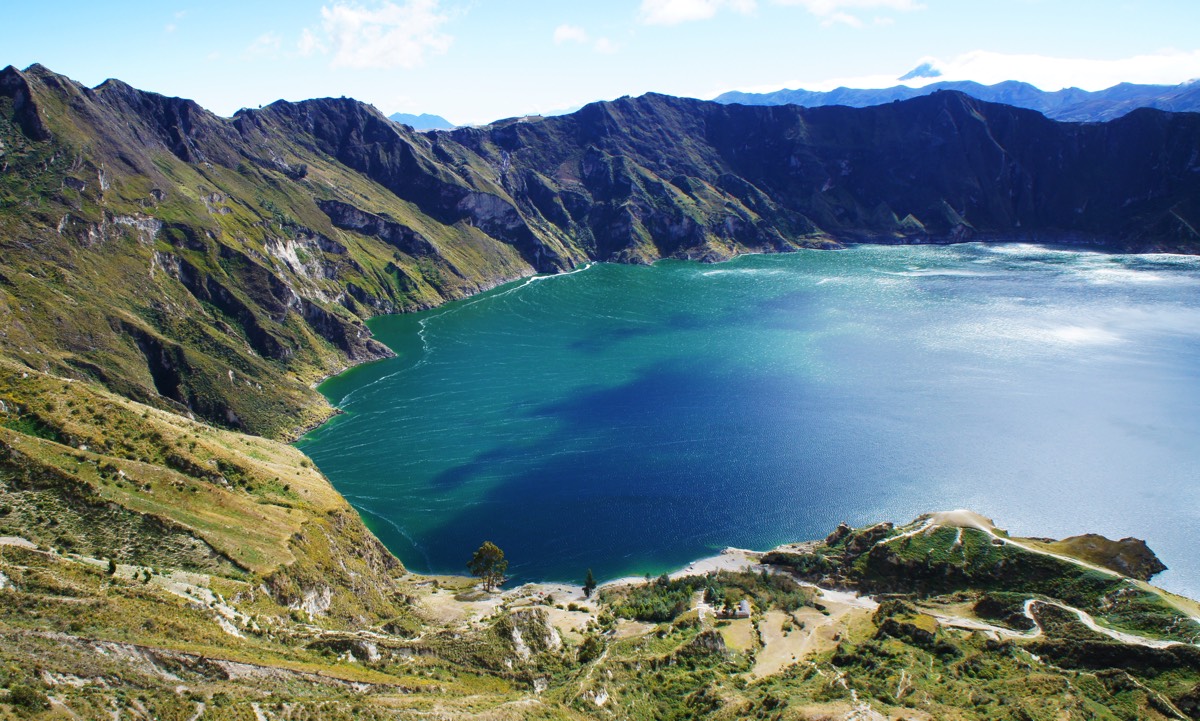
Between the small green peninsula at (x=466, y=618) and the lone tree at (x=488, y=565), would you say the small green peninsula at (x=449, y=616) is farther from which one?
the lone tree at (x=488, y=565)

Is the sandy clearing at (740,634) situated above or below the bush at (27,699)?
below

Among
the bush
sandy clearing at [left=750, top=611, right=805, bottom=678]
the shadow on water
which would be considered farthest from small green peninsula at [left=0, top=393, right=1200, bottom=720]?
the shadow on water

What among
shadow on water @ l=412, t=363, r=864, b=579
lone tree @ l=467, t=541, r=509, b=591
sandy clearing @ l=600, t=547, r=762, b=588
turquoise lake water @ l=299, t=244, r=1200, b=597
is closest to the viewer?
lone tree @ l=467, t=541, r=509, b=591

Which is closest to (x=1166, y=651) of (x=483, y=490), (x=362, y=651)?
(x=362, y=651)

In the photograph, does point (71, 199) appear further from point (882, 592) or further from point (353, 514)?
point (882, 592)

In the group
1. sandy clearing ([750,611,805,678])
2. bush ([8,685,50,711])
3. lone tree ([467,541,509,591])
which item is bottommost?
sandy clearing ([750,611,805,678])

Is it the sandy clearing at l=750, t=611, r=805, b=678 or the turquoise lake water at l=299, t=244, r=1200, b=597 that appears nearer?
the sandy clearing at l=750, t=611, r=805, b=678

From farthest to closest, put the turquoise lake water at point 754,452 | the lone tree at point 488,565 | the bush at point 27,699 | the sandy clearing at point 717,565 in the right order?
the turquoise lake water at point 754,452 < the sandy clearing at point 717,565 < the lone tree at point 488,565 < the bush at point 27,699

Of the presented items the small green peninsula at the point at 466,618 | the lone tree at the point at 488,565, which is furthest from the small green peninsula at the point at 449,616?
the lone tree at the point at 488,565

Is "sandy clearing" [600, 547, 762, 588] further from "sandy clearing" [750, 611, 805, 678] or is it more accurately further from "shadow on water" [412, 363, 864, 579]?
"sandy clearing" [750, 611, 805, 678]

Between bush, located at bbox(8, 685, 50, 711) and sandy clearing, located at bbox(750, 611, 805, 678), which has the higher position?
bush, located at bbox(8, 685, 50, 711)
